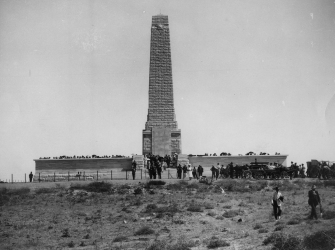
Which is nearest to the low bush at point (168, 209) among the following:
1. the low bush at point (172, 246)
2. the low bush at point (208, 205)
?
the low bush at point (208, 205)

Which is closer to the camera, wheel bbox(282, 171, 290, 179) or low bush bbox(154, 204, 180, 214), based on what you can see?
low bush bbox(154, 204, 180, 214)

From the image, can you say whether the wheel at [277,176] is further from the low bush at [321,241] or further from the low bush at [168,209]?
the low bush at [321,241]

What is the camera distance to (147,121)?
116 ft

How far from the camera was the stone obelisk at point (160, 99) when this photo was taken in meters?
34.9

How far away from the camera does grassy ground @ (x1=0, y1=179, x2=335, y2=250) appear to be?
10.4 meters

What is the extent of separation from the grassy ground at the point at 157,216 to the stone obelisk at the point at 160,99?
48.5 ft

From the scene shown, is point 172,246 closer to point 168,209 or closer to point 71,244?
point 71,244

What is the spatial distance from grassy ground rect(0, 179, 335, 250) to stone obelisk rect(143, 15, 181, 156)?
1479cm

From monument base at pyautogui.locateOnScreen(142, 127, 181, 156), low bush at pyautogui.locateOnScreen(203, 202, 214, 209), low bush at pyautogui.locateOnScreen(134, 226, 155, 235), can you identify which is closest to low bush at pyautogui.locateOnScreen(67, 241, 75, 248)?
low bush at pyautogui.locateOnScreen(134, 226, 155, 235)

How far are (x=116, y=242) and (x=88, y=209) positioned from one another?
470 cm

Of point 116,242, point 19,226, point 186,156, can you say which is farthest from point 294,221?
point 186,156

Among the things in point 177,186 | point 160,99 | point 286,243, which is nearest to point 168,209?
point 177,186

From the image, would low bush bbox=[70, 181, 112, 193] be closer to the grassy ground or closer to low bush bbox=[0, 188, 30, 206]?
the grassy ground

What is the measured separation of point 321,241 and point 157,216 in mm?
7018
